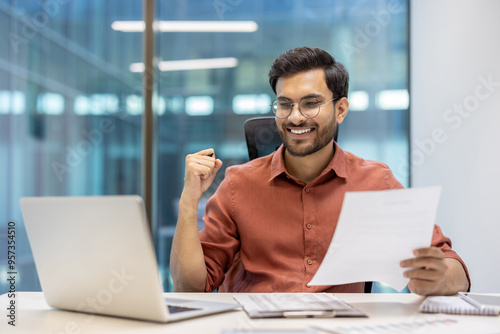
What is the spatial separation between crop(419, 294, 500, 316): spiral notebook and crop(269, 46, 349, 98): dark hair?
81 centimetres

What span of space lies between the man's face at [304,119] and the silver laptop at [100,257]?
691 mm

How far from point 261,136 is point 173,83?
151 centimetres

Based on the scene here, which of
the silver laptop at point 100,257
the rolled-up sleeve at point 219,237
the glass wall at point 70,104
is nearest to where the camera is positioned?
the silver laptop at point 100,257

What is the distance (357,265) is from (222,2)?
98.2 inches

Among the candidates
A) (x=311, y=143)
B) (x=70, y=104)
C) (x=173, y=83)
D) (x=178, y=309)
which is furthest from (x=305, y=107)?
(x=70, y=104)

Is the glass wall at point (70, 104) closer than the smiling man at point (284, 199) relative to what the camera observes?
No

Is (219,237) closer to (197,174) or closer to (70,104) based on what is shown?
(197,174)

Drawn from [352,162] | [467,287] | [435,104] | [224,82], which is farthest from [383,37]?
[467,287]

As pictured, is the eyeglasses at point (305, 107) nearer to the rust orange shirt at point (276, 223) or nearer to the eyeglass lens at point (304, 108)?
the eyeglass lens at point (304, 108)

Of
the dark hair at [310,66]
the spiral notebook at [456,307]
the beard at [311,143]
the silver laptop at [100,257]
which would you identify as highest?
the dark hair at [310,66]

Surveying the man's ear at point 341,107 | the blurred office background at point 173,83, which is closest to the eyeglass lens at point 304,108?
the man's ear at point 341,107

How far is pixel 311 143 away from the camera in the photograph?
1.60 m

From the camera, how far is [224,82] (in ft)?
10.4

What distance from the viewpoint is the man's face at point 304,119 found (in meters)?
1.59
